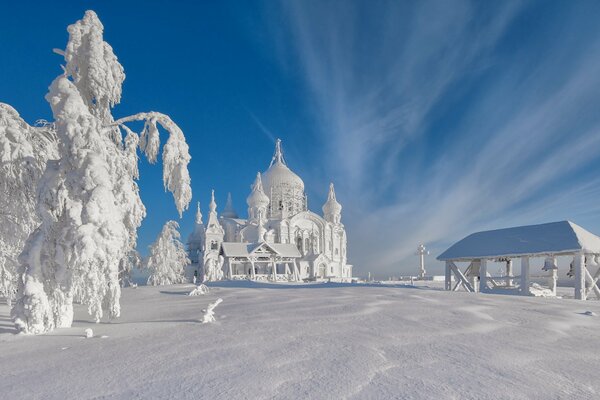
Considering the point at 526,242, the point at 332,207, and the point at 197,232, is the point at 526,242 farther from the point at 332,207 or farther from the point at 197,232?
the point at 197,232

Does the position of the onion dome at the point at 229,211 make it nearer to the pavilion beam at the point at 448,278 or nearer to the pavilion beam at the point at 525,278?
the pavilion beam at the point at 448,278

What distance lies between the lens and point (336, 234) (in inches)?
2435

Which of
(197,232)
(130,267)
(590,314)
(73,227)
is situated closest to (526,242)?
(590,314)

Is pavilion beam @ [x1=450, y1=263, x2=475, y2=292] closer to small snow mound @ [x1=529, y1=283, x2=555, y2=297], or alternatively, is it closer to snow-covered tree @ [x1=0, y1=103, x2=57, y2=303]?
small snow mound @ [x1=529, y1=283, x2=555, y2=297]

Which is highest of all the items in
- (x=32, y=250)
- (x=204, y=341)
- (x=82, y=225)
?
(x=82, y=225)

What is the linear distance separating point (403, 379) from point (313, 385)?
3.01 ft

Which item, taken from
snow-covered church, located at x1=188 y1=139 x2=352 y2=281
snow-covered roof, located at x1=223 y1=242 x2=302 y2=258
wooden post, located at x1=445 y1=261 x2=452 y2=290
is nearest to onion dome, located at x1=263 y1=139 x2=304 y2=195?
snow-covered church, located at x1=188 y1=139 x2=352 y2=281

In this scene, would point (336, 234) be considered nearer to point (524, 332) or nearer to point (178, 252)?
point (178, 252)

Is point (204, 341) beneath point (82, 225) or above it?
beneath

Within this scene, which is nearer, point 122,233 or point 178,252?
point 122,233

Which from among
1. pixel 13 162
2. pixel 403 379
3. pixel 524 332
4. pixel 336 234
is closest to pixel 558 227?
pixel 524 332

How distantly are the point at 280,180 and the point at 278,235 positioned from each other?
11.5 meters

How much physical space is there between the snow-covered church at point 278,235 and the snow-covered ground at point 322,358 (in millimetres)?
34672

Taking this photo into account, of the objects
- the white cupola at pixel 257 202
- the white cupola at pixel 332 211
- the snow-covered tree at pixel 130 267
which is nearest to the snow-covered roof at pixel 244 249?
the snow-covered tree at pixel 130 267
